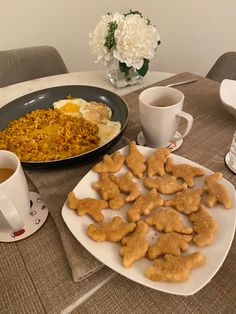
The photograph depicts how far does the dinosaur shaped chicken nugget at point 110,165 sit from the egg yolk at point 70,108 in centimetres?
31

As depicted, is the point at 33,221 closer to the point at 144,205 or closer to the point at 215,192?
the point at 144,205

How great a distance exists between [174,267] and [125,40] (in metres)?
0.68

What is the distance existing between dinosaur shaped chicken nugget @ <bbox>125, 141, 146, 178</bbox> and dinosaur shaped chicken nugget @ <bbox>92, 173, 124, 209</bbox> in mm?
57

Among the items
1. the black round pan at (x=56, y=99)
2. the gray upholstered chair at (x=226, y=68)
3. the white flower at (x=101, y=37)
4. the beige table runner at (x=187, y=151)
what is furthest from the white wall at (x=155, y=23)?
the black round pan at (x=56, y=99)

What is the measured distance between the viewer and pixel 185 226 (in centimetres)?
48

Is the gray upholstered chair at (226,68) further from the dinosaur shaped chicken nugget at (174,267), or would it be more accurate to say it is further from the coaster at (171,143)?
the dinosaur shaped chicken nugget at (174,267)

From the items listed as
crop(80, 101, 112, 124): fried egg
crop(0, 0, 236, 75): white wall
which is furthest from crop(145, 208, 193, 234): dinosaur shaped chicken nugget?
crop(0, 0, 236, 75): white wall

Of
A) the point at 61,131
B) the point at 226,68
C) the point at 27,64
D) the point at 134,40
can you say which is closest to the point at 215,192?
the point at 61,131

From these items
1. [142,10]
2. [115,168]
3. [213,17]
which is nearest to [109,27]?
[115,168]

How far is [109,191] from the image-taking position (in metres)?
0.54

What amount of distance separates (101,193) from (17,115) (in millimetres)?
443

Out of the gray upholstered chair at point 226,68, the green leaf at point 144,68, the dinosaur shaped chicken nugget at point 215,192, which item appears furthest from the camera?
the gray upholstered chair at point 226,68

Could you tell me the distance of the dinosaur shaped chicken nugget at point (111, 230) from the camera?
0.46 m

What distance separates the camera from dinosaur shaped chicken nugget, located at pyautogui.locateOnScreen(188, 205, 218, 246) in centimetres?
44
